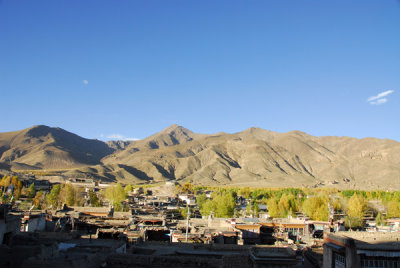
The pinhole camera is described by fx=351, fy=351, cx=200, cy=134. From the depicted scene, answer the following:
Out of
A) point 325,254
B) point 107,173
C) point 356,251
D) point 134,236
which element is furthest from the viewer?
point 107,173

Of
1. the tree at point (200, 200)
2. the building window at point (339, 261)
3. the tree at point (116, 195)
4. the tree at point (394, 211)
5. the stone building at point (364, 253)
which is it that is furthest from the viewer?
the tree at point (200, 200)

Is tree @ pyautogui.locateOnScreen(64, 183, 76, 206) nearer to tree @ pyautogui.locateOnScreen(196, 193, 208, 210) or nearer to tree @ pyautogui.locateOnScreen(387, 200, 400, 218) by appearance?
tree @ pyautogui.locateOnScreen(196, 193, 208, 210)

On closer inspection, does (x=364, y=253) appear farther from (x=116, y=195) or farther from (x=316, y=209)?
(x=116, y=195)

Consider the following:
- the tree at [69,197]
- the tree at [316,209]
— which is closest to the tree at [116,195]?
the tree at [69,197]

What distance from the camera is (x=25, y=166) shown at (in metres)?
195

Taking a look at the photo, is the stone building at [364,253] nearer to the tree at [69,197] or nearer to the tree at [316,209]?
the tree at [316,209]

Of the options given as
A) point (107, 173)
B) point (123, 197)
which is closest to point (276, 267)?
point (123, 197)

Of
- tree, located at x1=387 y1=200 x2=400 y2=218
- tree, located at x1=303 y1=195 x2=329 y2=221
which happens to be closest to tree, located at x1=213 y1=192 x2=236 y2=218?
tree, located at x1=303 y1=195 x2=329 y2=221

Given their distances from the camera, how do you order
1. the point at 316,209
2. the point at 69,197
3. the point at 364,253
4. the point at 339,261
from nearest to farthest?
1. the point at 364,253
2. the point at 339,261
3. the point at 316,209
4. the point at 69,197

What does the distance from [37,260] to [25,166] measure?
675 feet

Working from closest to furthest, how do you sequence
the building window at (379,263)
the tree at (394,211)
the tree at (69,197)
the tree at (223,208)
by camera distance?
the building window at (379,263)
the tree at (223,208)
the tree at (69,197)
the tree at (394,211)

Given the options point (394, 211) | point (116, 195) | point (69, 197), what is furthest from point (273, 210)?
point (69, 197)

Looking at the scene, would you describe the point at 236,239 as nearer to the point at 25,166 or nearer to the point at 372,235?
the point at 372,235

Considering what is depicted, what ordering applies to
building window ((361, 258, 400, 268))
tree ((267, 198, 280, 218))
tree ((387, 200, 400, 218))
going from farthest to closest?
tree ((267, 198, 280, 218))
tree ((387, 200, 400, 218))
building window ((361, 258, 400, 268))
